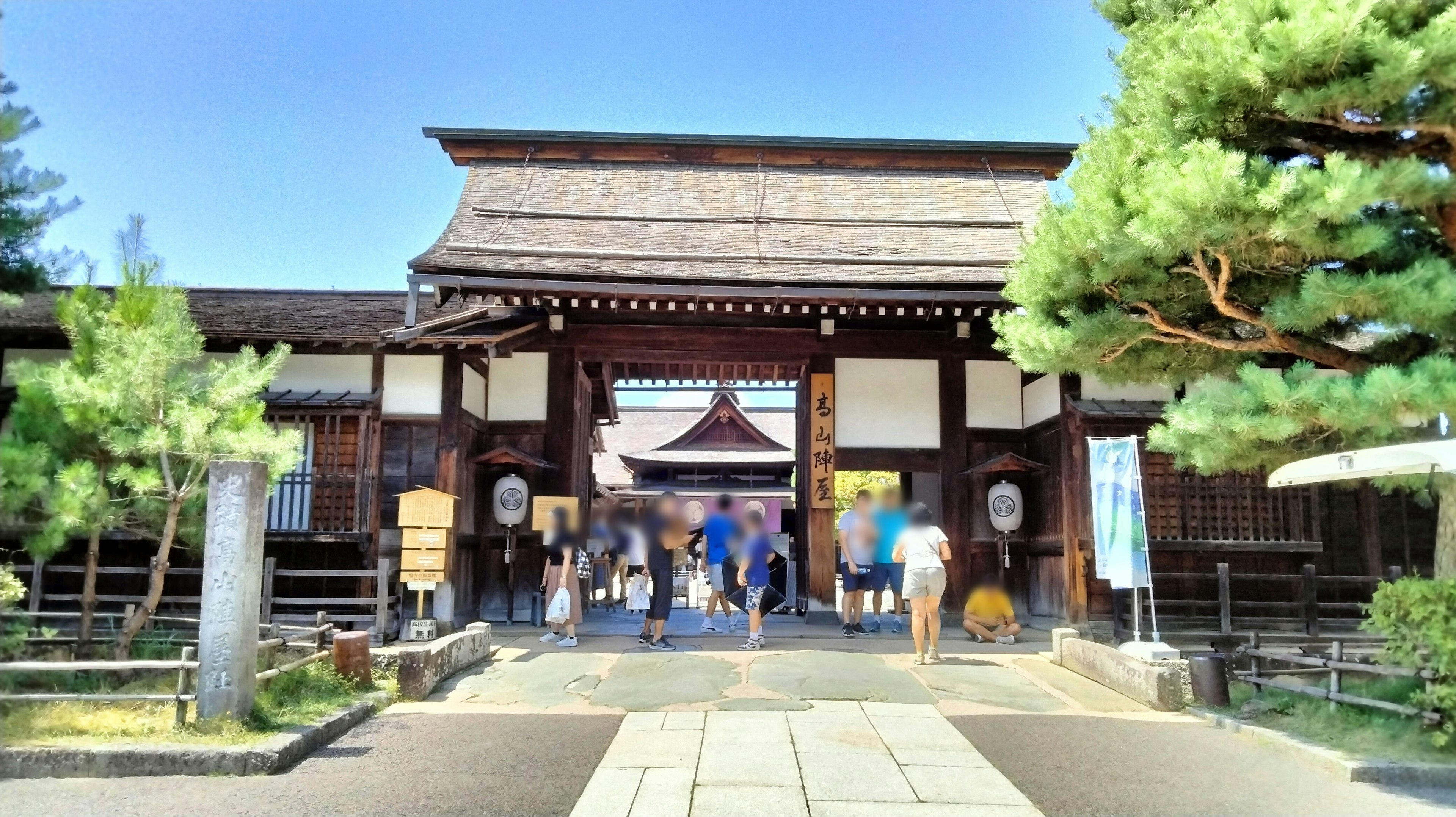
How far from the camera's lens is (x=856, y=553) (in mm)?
10297

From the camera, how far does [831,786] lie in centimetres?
467

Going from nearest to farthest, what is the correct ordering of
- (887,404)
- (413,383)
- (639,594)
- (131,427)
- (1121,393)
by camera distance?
(131,427) → (1121,393) → (413,383) → (887,404) → (639,594)

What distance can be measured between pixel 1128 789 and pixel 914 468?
6682 mm

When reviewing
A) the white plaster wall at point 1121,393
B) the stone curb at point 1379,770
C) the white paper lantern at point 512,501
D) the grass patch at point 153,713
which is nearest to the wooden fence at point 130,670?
the grass patch at point 153,713

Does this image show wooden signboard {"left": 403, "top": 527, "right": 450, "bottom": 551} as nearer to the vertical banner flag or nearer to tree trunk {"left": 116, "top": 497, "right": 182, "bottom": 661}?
tree trunk {"left": 116, "top": 497, "right": 182, "bottom": 661}

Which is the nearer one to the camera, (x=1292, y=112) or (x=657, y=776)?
(x=657, y=776)

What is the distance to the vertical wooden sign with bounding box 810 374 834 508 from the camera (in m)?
10.9

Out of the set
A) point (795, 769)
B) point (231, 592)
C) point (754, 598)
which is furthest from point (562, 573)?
point (795, 769)

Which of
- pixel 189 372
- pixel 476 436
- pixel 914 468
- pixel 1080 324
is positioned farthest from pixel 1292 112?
pixel 476 436

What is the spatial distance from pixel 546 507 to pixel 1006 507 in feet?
18.2

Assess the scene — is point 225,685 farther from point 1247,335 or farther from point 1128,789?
point 1247,335

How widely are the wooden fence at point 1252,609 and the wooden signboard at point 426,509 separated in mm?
7089

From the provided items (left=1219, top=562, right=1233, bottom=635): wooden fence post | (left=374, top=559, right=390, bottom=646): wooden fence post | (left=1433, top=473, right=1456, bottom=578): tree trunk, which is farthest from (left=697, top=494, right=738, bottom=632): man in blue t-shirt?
(left=1433, top=473, right=1456, bottom=578): tree trunk

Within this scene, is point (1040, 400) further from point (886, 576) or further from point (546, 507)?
point (546, 507)
